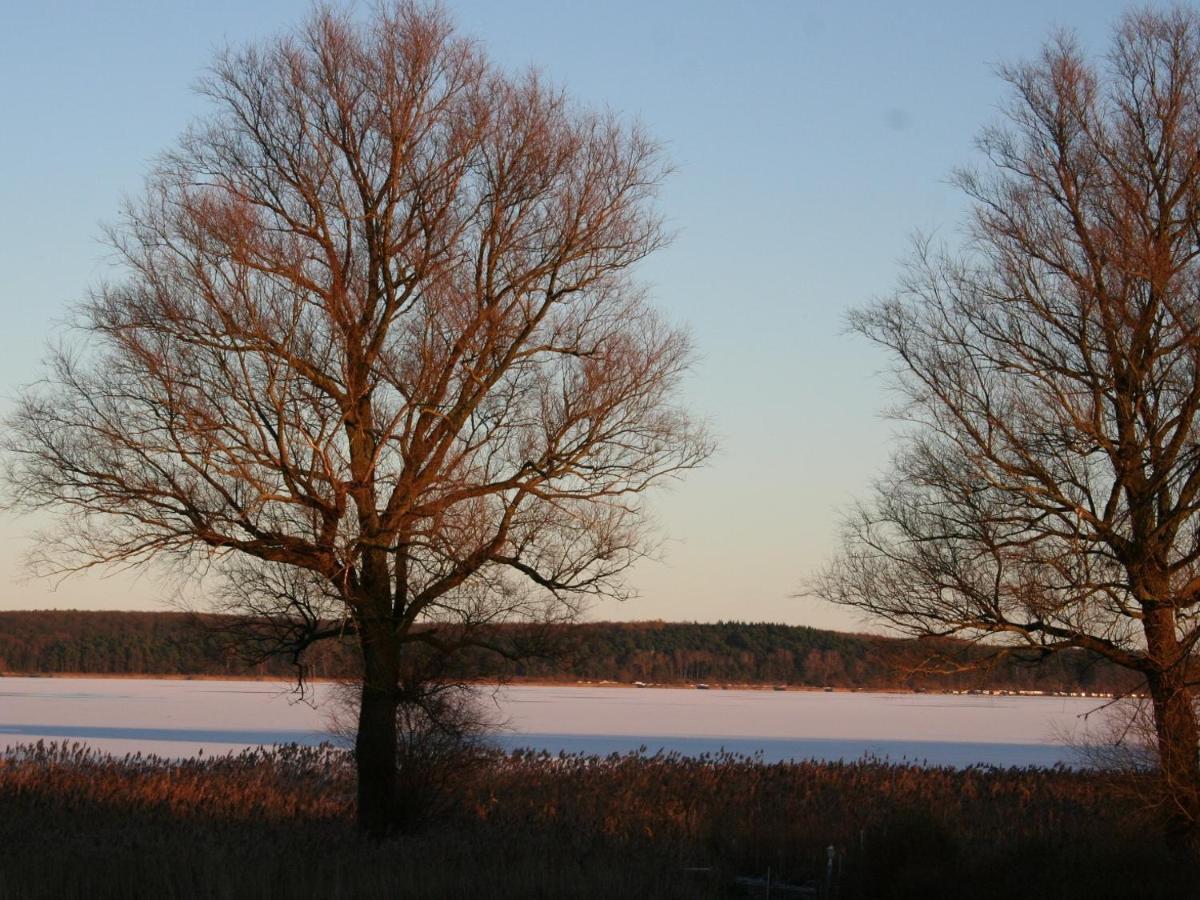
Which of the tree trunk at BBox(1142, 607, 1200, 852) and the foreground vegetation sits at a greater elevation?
the tree trunk at BBox(1142, 607, 1200, 852)

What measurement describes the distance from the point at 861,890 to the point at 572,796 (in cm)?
712

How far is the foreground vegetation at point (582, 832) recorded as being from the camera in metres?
12.4

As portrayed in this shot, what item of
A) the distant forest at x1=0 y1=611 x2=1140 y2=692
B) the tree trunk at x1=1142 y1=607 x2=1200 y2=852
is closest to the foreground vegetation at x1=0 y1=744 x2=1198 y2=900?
the tree trunk at x1=1142 y1=607 x2=1200 y2=852

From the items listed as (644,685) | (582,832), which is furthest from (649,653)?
(582,832)

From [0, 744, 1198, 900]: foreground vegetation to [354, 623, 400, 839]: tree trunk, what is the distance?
0.49 m

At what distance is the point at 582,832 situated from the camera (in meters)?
17.3

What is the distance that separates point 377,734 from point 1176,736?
9.21m

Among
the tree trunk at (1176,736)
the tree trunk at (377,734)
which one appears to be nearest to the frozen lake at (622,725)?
the tree trunk at (377,734)

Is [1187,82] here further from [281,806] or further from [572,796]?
[281,806]

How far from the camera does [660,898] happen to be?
A: 12219 millimetres

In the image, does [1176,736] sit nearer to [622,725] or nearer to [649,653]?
[622,725]

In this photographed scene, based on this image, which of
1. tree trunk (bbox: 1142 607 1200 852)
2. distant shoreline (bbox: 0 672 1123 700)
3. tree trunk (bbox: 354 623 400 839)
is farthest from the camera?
distant shoreline (bbox: 0 672 1123 700)

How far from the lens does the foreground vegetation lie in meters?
12.4

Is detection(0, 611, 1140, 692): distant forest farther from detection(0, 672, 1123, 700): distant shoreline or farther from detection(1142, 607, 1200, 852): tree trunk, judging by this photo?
detection(1142, 607, 1200, 852): tree trunk
